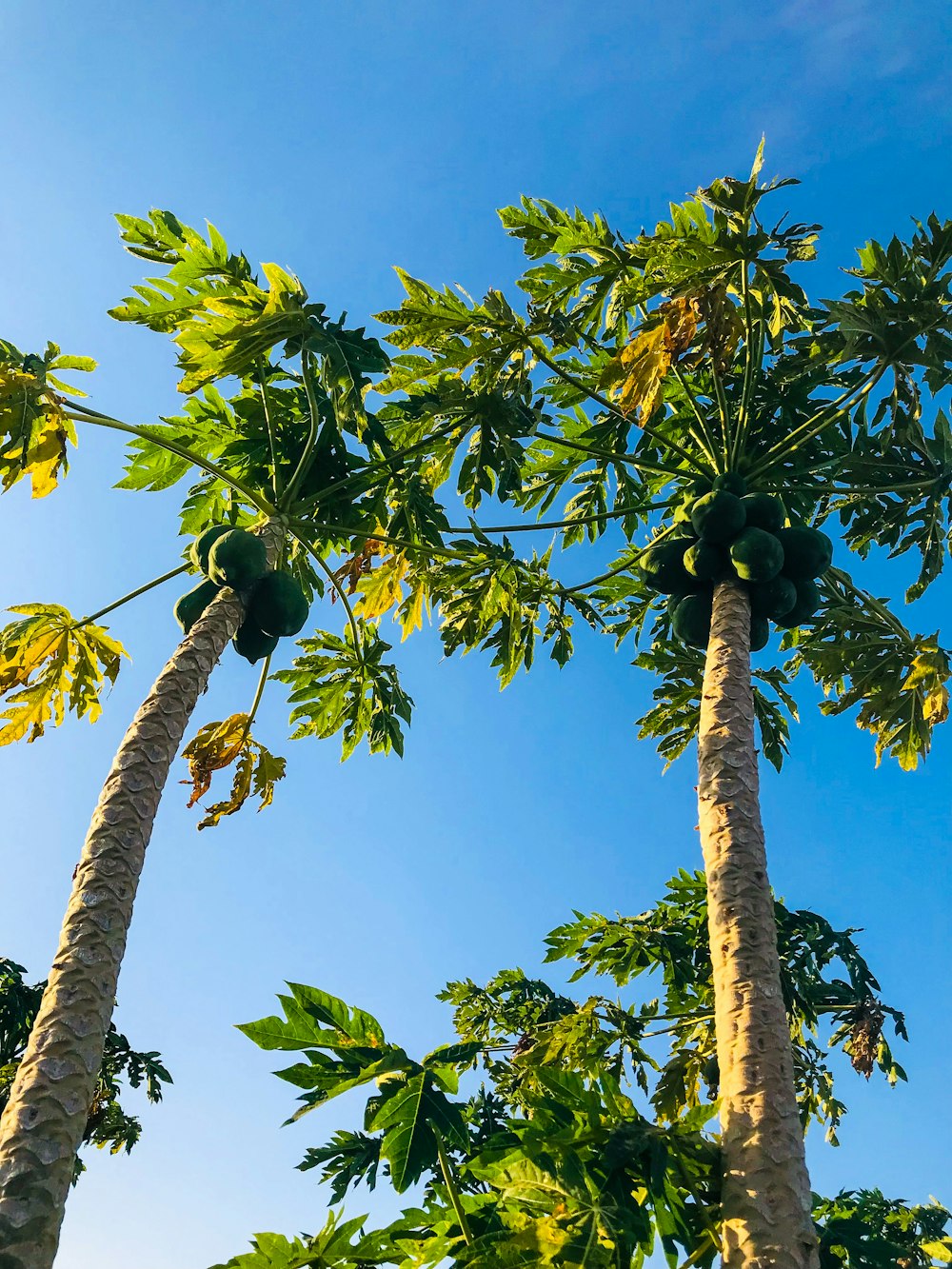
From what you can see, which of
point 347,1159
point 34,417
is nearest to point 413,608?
point 34,417

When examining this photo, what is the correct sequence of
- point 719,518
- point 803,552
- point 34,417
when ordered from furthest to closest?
point 803,552 → point 719,518 → point 34,417

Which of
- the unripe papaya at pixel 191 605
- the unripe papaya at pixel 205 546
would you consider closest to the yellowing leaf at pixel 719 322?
the unripe papaya at pixel 205 546

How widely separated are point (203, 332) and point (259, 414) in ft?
3.96

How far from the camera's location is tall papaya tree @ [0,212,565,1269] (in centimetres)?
276

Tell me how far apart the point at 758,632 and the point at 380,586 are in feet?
7.73

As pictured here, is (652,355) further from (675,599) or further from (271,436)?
(271,436)

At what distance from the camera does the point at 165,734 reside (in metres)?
3.61

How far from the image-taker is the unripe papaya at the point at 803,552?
495 cm

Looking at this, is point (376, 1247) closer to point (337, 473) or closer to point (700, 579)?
point (700, 579)

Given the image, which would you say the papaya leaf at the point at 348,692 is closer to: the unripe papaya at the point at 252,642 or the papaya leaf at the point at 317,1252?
the unripe papaya at the point at 252,642

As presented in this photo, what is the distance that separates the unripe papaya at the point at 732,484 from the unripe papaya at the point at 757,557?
52 centimetres

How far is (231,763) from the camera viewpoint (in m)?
4.75

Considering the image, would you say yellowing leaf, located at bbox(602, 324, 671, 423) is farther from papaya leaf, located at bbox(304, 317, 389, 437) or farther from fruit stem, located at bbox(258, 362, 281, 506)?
fruit stem, located at bbox(258, 362, 281, 506)

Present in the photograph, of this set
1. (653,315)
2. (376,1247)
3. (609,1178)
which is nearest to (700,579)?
(653,315)
